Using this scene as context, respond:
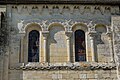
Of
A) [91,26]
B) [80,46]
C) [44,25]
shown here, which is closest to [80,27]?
[91,26]

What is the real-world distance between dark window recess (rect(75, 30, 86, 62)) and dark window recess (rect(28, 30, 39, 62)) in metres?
1.98

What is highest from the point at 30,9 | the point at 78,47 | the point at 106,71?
the point at 30,9

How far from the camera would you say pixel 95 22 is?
1502 centimetres

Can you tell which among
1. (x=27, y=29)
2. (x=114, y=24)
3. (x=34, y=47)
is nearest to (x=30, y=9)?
(x=27, y=29)

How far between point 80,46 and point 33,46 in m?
2.36

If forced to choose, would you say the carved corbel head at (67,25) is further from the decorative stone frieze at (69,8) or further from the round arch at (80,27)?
the decorative stone frieze at (69,8)

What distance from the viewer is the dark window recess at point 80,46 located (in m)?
14.5

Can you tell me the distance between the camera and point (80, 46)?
1476 cm

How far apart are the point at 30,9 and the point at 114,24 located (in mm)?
4371

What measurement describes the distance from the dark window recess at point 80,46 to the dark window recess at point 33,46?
6.49 feet

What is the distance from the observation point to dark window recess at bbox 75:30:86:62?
14.5 meters

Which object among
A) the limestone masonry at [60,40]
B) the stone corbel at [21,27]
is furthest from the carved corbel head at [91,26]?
the stone corbel at [21,27]

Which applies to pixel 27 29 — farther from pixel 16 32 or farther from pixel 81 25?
pixel 81 25

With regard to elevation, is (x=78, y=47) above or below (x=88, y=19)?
below
